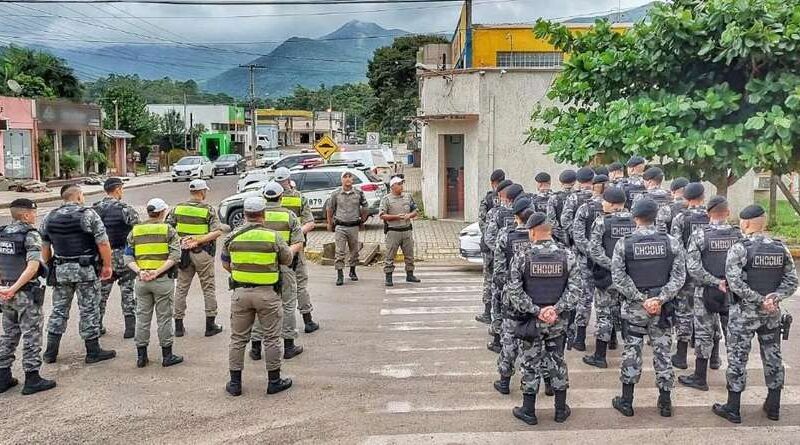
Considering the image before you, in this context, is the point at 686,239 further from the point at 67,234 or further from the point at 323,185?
the point at 323,185

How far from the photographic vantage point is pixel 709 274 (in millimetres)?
6477

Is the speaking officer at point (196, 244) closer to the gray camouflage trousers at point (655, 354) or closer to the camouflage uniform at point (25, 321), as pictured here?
the camouflage uniform at point (25, 321)

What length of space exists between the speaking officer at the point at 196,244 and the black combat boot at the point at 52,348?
141 cm

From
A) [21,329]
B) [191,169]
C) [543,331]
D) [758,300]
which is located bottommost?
[21,329]

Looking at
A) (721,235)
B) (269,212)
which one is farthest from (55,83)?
(721,235)

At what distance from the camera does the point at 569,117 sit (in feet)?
36.0

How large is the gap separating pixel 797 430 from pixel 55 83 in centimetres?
5162

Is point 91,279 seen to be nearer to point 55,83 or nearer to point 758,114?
point 758,114

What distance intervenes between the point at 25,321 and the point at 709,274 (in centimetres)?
649

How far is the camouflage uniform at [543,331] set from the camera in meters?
5.66

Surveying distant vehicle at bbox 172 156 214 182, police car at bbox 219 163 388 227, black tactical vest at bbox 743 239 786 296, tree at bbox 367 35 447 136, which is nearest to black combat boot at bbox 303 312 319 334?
black tactical vest at bbox 743 239 786 296

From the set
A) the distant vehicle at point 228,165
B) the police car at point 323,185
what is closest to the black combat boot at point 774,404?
the police car at point 323,185

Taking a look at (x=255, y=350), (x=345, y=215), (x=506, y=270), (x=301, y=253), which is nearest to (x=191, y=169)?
(x=345, y=215)

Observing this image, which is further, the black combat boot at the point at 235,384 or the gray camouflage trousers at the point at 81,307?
the gray camouflage trousers at the point at 81,307
